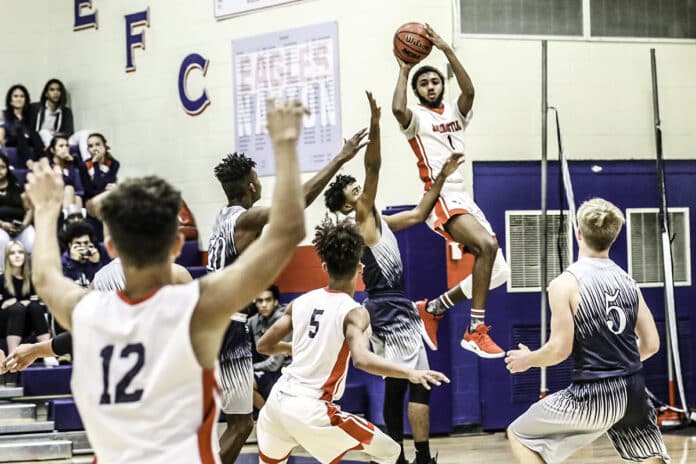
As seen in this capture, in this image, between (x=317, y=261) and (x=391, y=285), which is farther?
(x=317, y=261)

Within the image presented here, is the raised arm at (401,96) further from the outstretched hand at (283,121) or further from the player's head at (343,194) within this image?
the outstretched hand at (283,121)

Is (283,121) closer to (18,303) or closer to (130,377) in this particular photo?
(130,377)

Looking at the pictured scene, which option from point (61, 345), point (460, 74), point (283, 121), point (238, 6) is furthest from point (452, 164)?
point (283, 121)

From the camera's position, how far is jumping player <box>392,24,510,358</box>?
7.48 m

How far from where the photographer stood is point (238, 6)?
10.9 m

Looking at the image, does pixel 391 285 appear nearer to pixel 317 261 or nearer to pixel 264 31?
pixel 317 261

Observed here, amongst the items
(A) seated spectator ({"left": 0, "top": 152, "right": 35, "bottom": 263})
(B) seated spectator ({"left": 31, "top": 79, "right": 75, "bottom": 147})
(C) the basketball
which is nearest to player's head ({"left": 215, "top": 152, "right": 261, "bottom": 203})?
(C) the basketball

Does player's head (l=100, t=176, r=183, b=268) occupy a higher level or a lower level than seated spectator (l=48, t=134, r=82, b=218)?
lower

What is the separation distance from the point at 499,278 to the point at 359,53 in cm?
318

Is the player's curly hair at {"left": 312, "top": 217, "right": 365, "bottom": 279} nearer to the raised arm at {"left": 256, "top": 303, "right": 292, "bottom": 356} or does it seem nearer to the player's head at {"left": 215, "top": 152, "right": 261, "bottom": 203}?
the raised arm at {"left": 256, "top": 303, "right": 292, "bottom": 356}

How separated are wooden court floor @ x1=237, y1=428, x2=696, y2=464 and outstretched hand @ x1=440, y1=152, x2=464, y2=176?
227 centimetres

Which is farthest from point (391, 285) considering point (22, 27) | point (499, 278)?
point (22, 27)

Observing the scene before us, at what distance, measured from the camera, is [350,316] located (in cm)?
520

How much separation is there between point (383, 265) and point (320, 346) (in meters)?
2.77
